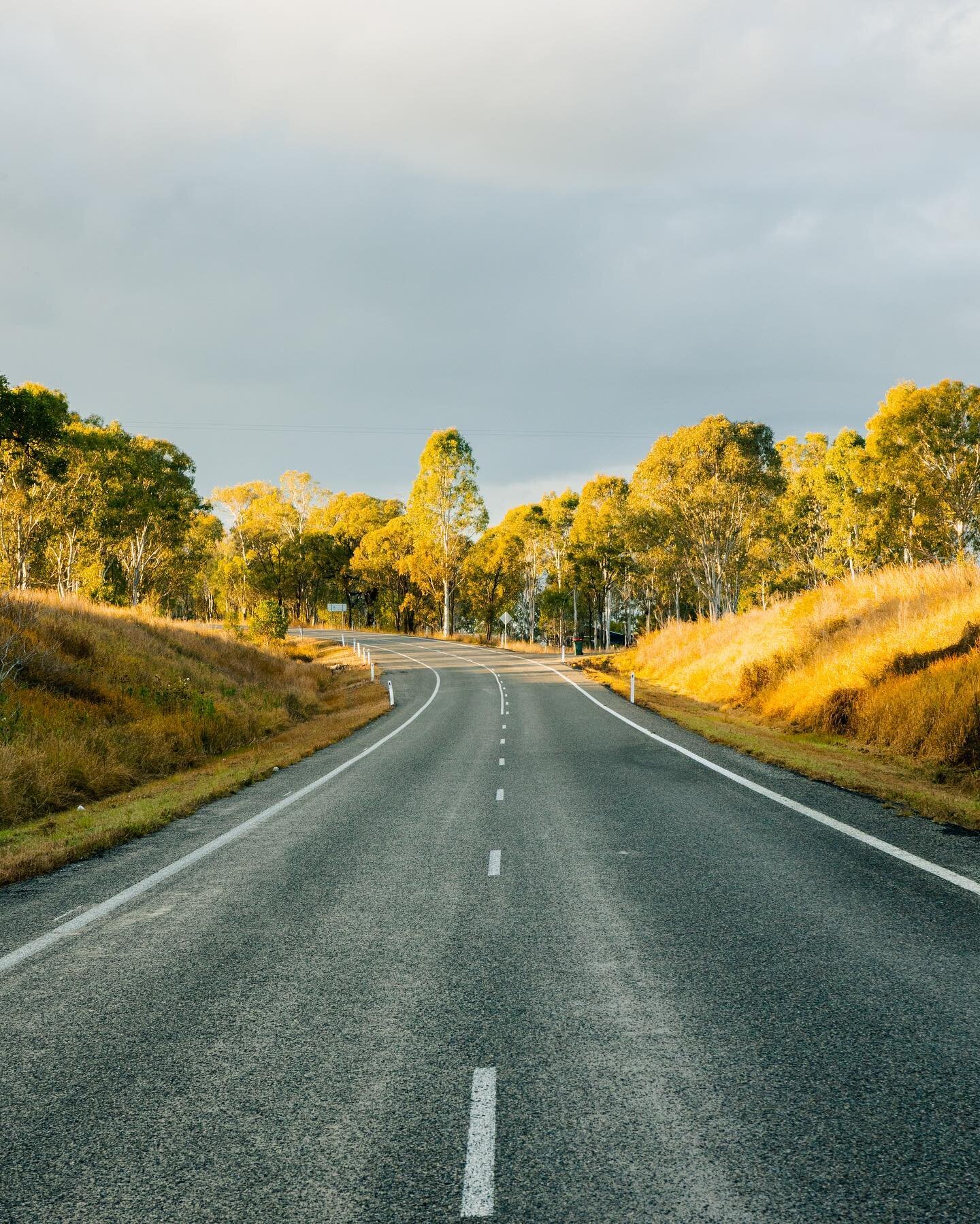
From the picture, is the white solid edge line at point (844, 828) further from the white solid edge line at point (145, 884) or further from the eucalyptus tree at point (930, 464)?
the eucalyptus tree at point (930, 464)

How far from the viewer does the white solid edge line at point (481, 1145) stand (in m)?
2.75

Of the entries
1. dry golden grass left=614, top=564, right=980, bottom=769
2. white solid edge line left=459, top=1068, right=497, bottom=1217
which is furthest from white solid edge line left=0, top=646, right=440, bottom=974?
dry golden grass left=614, top=564, right=980, bottom=769

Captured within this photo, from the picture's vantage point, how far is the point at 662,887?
667 cm

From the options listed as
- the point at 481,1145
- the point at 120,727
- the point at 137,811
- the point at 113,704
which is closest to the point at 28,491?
the point at 113,704

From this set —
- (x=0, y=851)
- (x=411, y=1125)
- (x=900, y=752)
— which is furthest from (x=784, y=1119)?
(x=900, y=752)

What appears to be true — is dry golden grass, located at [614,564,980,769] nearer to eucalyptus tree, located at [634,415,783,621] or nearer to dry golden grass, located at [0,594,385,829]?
dry golden grass, located at [0,594,385,829]

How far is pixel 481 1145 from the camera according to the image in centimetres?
306

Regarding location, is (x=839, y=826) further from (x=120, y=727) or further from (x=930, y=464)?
(x=930, y=464)

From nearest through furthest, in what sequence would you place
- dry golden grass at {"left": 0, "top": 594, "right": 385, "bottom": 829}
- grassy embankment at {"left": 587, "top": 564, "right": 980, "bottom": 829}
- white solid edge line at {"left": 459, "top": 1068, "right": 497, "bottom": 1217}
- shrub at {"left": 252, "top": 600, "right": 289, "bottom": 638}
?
white solid edge line at {"left": 459, "top": 1068, "right": 497, "bottom": 1217} → grassy embankment at {"left": 587, "top": 564, "right": 980, "bottom": 829} → dry golden grass at {"left": 0, "top": 594, "right": 385, "bottom": 829} → shrub at {"left": 252, "top": 600, "right": 289, "bottom": 638}

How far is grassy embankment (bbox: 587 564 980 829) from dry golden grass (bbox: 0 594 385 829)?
428 inches

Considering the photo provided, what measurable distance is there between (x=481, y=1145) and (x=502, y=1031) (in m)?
1.02

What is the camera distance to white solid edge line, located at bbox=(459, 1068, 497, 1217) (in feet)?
9.01

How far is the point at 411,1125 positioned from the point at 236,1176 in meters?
0.66

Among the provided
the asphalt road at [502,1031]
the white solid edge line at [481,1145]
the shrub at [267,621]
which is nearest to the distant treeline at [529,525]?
the shrub at [267,621]
